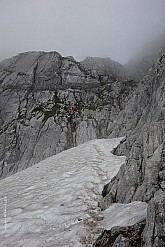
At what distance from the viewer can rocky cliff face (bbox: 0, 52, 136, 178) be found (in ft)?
299

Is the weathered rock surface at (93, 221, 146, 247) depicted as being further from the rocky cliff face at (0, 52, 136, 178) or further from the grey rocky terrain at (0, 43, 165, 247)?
the rocky cliff face at (0, 52, 136, 178)

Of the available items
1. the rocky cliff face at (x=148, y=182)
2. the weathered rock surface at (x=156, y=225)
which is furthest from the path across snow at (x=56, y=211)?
the weathered rock surface at (x=156, y=225)

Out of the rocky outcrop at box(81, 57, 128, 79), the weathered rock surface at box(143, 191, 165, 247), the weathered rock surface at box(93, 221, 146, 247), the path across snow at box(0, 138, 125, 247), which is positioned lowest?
the path across snow at box(0, 138, 125, 247)

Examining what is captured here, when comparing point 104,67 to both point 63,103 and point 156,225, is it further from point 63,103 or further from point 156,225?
point 156,225

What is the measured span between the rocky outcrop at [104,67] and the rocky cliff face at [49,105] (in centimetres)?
333

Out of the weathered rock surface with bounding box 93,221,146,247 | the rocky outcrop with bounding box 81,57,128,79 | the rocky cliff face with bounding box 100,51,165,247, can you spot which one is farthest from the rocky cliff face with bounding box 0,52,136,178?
the weathered rock surface with bounding box 93,221,146,247

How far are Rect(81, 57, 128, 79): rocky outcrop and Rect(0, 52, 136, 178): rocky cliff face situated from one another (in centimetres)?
333

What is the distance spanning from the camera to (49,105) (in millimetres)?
107375

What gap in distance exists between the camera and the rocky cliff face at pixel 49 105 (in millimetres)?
91250

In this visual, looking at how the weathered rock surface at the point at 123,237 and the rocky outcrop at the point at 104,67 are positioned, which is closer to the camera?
the weathered rock surface at the point at 123,237

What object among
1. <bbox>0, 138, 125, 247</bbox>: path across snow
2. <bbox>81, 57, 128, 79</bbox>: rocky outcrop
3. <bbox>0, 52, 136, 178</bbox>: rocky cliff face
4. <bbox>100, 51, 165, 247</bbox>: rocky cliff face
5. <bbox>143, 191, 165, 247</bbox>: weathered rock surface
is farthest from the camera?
<bbox>81, 57, 128, 79</bbox>: rocky outcrop

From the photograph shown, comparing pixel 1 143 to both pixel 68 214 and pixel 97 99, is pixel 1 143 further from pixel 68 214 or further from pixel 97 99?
pixel 68 214

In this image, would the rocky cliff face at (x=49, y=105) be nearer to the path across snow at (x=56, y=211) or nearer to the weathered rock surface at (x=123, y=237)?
the path across snow at (x=56, y=211)

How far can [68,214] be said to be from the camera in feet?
34.5
